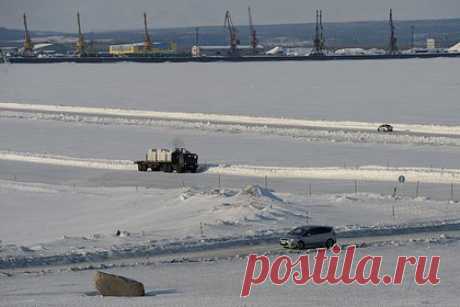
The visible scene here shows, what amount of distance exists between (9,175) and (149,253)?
793 inches

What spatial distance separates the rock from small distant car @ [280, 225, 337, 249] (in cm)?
596

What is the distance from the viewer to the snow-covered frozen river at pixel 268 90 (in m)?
67.4

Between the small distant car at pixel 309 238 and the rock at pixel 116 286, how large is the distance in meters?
5.96

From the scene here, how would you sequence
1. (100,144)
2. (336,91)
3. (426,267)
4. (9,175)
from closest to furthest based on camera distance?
(426,267), (9,175), (100,144), (336,91)

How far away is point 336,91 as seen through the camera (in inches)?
3268

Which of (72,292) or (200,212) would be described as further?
(200,212)

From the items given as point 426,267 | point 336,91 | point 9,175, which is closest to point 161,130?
point 9,175

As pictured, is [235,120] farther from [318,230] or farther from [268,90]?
[318,230]

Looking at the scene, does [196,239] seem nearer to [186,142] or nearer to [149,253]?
[149,253]

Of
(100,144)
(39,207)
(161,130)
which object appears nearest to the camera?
(39,207)

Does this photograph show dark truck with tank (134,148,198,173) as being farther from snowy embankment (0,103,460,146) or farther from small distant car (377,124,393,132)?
small distant car (377,124,393,132)

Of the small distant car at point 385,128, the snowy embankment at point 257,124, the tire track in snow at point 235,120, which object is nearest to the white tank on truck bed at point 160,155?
the snowy embankment at point 257,124

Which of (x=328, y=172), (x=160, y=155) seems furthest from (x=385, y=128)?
(x=160, y=155)

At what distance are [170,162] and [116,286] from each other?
2319cm
